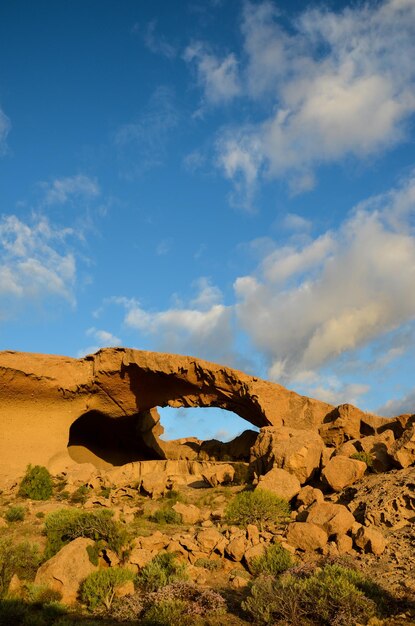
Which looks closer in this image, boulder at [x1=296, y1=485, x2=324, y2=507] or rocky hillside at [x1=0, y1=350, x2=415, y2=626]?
rocky hillside at [x1=0, y1=350, x2=415, y2=626]

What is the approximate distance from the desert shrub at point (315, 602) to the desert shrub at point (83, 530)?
3.76m

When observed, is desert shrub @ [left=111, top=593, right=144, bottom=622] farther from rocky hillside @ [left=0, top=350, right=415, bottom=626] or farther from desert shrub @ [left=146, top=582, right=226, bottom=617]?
desert shrub @ [left=146, top=582, right=226, bottom=617]

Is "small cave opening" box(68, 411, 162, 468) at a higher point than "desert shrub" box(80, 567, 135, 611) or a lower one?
higher

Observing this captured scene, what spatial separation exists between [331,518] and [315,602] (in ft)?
11.1

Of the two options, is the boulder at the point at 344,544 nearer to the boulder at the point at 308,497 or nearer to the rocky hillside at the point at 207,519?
the rocky hillside at the point at 207,519

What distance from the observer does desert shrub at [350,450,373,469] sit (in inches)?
577

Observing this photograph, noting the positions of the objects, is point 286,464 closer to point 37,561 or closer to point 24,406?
point 37,561

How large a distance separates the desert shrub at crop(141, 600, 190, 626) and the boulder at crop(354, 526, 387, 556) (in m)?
3.99

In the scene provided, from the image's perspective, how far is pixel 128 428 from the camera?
91.3ft

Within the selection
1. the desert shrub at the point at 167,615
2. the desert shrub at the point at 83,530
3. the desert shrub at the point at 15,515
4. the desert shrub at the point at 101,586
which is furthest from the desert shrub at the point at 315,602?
the desert shrub at the point at 15,515

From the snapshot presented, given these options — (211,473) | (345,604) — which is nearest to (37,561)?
(345,604)

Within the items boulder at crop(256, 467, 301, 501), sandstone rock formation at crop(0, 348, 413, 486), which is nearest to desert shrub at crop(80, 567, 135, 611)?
boulder at crop(256, 467, 301, 501)

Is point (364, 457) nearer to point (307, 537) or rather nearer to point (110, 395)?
point (307, 537)

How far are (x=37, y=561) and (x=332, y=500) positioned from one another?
7.61 m
